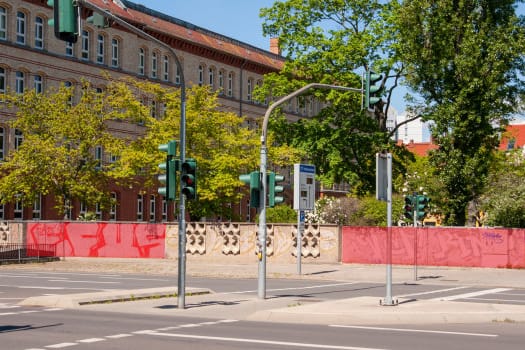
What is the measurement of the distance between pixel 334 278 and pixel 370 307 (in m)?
15.2

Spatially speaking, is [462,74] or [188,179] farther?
[462,74]

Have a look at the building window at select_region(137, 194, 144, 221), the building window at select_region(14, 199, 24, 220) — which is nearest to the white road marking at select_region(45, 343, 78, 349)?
the building window at select_region(14, 199, 24, 220)

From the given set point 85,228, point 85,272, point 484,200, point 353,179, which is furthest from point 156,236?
point 484,200

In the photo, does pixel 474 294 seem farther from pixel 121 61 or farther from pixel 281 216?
pixel 121 61

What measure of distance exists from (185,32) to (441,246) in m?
38.9

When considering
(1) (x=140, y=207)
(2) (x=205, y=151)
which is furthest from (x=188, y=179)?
(1) (x=140, y=207)

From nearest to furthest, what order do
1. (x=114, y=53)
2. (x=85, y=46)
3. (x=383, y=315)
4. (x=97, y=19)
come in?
(x=97, y=19), (x=383, y=315), (x=85, y=46), (x=114, y=53)

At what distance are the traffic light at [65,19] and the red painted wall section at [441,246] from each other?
26.2m

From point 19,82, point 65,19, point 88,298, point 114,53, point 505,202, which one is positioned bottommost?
point 88,298

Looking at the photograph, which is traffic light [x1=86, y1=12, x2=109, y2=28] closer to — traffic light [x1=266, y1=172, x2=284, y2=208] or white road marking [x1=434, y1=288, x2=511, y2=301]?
traffic light [x1=266, y1=172, x2=284, y2=208]

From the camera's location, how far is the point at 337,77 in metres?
52.4

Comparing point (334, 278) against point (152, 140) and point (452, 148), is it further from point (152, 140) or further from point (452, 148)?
point (152, 140)

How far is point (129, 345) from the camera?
543 inches

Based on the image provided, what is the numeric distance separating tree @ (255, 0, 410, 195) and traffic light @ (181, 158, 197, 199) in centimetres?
3295
